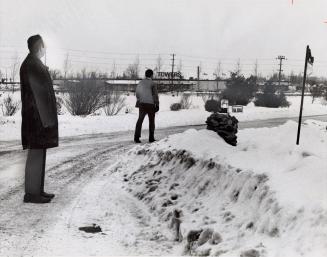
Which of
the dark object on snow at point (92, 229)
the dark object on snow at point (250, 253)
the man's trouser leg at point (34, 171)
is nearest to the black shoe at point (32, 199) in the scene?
the man's trouser leg at point (34, 171)

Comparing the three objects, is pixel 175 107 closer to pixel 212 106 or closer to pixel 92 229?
pixel 212 106

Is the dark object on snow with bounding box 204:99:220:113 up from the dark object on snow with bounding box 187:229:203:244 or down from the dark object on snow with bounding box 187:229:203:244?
up

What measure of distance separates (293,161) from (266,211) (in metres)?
1.40

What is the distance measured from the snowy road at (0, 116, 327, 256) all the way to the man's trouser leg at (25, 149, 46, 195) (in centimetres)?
23

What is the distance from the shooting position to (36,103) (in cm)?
571

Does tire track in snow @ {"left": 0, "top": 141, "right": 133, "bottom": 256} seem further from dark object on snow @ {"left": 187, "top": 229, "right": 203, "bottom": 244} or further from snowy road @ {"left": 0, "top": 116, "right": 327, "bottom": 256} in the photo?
dark object on snow @ {"left": 187, "top": 229, "right": 203, "bottom": 244}

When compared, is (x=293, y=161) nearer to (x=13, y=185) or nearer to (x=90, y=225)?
(x=90, y=225)

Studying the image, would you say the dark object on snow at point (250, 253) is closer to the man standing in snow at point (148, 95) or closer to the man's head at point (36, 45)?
the man's head at point (36, 45)

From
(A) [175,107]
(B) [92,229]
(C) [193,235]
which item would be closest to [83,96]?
(A) [175,107]

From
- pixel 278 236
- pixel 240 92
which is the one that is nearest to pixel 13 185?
pixel 278 236

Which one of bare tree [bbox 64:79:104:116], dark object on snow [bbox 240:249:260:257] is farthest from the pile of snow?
bare tree [bbox 64:79:104:116]

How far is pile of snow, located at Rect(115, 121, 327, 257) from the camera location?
378cm

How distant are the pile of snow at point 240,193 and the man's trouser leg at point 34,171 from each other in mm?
1410

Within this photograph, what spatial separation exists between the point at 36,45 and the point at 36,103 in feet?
2.28
